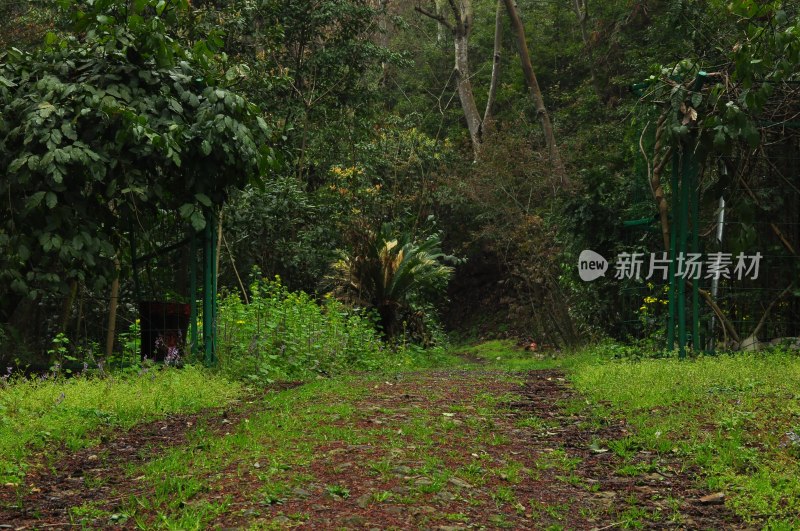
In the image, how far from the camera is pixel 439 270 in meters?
13.8

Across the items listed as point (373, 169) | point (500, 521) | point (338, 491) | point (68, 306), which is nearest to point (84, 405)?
point (68, 306)

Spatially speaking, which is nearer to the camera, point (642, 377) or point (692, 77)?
point (642, 377)

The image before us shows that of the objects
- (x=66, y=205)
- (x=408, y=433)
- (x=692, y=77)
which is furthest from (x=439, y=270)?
(x=408, y=433)

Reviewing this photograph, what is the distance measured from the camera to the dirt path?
3.82 m

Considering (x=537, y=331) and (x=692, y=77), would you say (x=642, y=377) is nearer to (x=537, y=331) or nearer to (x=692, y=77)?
(x=692, y=77)

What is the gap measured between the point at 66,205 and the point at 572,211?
7.71 m

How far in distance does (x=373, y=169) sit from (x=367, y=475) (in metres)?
14.6

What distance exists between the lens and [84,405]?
5898 mm

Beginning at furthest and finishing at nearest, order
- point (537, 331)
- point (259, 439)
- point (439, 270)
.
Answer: point (537, 331), point (439, 270), point (259, 439)

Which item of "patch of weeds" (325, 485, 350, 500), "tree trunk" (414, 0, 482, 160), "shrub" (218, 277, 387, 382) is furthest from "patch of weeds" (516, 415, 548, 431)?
"tree trunk" (414, 0, 482, 160)

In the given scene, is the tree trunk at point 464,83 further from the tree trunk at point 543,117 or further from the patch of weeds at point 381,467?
the patch of weeds at point 381,467

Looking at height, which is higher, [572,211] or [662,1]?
[662,1]

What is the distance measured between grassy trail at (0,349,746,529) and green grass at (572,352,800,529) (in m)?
0.14

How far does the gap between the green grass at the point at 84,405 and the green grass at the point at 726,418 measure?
320 centimetres
